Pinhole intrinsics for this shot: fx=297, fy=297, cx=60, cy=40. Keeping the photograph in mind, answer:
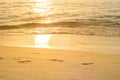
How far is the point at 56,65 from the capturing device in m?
5.00

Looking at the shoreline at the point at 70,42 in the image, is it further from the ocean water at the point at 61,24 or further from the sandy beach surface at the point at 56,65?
the sandy beach surface at the point at 56,65

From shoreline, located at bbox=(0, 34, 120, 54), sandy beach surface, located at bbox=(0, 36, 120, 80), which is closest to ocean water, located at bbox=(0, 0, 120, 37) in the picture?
shoreline, located at bbox=(0, 34, 120, 54)

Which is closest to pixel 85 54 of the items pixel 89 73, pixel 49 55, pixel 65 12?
pixel 49 55

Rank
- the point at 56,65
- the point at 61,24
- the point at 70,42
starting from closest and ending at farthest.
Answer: the point at 56,65 → the point at 70,42 → the point at 61,24

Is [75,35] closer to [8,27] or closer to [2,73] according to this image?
[8,27]

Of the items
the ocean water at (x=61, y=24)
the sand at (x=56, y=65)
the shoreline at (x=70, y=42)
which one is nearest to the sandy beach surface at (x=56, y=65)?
the sand at (x=56, y=65)

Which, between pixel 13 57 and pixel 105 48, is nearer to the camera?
pixel 13 57

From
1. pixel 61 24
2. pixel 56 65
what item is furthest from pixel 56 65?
pixel 61 24

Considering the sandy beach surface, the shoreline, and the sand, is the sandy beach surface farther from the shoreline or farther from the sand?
the shoreline

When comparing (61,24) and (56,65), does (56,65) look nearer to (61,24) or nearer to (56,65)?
(56,65)

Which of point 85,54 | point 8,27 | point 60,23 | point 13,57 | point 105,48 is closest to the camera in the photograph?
point 13,57

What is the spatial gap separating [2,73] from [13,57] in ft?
4.12

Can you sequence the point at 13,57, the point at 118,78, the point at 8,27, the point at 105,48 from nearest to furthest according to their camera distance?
the point at 118,78, the point at 13,57, the point at 105,48, the point at 8,27

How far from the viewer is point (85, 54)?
245 inches
